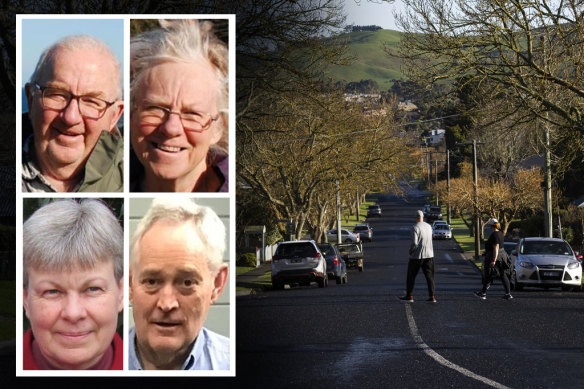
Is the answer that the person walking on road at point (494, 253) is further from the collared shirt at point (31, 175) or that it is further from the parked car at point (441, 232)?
the parked car at point (441, 232)

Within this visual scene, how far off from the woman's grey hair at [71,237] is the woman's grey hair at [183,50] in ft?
2.86

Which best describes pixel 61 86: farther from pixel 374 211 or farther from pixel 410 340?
pixel 374 211

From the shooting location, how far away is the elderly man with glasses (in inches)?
293

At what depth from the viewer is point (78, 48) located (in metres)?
7.52

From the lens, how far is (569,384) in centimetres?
1070

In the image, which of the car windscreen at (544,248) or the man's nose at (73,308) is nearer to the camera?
the man's nose at (73,308)

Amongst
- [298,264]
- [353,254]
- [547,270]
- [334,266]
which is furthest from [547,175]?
[353,254]

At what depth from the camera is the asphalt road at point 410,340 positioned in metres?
11.3

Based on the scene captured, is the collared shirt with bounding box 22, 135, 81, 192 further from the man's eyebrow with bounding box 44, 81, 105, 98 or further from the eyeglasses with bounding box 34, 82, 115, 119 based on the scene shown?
the man's eyebrow with bounding box 44, 81, 105, 98

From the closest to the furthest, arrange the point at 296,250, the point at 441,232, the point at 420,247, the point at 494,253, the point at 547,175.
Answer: the point at 420,247
the point at 494,253
the point at 296,250
the point at 547,175
the point at 441,232

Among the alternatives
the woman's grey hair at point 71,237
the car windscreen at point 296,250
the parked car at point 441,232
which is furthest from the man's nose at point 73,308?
the parked car at point 441,232

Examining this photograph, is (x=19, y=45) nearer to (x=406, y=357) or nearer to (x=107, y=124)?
(x=107, y=124)

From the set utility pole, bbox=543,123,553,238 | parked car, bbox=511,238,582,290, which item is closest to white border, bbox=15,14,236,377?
parked car, bbox=511,238,582,290

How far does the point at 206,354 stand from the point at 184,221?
999 mm
